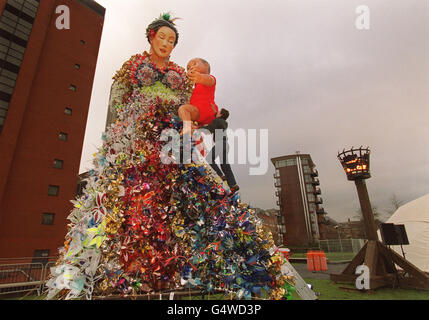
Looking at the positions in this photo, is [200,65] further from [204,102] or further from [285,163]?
[285,163]

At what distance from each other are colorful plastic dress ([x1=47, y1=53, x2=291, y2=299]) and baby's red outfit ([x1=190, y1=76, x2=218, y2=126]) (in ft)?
2.18

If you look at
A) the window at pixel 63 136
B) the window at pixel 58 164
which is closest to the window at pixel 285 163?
the window at pixel 63 136

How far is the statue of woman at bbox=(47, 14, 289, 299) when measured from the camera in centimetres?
233

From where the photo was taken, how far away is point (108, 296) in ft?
7.45

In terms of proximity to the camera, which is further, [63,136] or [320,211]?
[320,211]

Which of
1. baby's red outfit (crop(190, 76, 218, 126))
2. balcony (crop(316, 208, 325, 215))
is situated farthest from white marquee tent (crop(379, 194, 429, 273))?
balcony (crop(316, 208, 325, 215))

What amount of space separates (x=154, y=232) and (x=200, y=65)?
8.71ft

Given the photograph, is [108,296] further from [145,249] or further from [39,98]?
[39,98]

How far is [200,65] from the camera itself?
3.54 metres

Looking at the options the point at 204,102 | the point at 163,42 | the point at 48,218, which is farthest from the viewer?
the point at 48,218

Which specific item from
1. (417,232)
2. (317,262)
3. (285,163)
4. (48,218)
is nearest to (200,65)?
(317,262)

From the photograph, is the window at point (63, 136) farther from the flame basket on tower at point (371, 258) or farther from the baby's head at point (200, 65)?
the flame basket on tower at point (371, 258)

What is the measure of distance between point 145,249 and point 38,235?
1734cm
